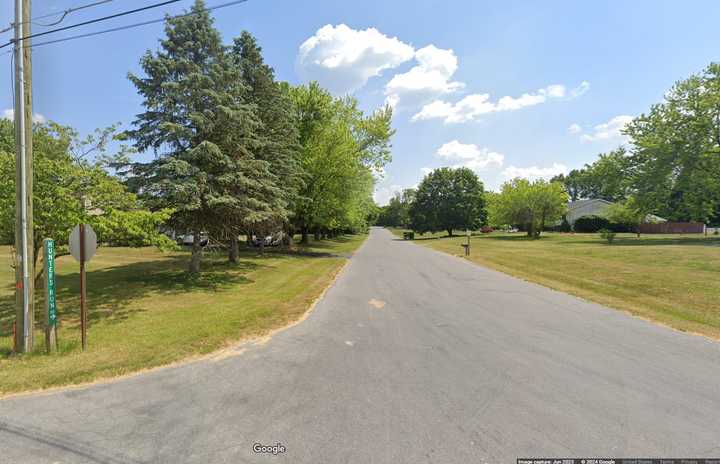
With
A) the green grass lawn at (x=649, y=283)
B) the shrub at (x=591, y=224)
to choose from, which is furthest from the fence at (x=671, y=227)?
the green grass lawn at (x=649, y=283)

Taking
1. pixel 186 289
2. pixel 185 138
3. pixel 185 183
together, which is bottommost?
pixel 186 289

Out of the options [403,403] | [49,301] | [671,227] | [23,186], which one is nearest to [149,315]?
[49,301]

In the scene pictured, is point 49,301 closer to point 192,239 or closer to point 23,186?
point 23,186

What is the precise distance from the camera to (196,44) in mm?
12648

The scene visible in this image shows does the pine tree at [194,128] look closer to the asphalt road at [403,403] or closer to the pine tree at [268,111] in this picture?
the pine tree at [268,111]

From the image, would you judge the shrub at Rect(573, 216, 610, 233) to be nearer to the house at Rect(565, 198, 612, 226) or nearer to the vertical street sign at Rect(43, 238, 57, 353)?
the house at Rect(565, 198, 612, 226)

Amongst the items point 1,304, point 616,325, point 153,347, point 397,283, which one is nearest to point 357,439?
point 153,347

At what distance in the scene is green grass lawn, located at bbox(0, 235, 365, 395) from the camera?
5.14m

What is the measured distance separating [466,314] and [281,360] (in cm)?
480

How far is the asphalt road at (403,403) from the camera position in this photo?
10.1 feet

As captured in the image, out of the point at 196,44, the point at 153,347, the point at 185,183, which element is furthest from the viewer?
the point at 196,44

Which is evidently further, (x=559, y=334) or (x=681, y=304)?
(x=681, y=304)

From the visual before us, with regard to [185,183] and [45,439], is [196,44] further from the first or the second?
[45,439]

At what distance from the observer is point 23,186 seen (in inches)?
226
